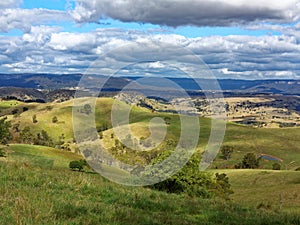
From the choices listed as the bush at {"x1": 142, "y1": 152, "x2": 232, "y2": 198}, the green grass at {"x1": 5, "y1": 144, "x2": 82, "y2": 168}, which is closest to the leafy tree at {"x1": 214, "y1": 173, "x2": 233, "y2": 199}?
the bush at {"x1": 142, "y1": 152, "x2": 232, "y2": 198}

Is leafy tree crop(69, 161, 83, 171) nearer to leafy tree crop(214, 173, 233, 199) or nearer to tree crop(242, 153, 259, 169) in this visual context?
leafy tree crop(214, 173, 233, 199)

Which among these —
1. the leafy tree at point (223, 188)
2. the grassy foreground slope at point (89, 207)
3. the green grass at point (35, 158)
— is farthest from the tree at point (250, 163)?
the grassy foreground slope at point (89, 207)

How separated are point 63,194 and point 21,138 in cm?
17792

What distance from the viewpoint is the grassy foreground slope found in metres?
10.2

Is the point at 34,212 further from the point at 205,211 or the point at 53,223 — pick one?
the point at 205,211

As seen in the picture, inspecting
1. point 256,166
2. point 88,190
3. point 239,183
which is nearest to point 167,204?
point 88,190

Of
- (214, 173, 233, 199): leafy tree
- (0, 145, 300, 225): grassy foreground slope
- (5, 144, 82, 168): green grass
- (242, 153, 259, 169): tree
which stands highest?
(0, 145, 300, 225): grassy foreground slope

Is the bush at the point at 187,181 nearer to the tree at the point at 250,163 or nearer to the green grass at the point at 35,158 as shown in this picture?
the green grass at the point at 35,158

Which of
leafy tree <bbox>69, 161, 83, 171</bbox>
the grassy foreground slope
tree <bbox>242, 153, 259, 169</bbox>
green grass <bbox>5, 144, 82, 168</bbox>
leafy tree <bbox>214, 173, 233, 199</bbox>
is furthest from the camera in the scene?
tree <bbox>242, 153, 259, 169</bbox>

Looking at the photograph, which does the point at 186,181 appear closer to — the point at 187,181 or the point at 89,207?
the point at 187,181

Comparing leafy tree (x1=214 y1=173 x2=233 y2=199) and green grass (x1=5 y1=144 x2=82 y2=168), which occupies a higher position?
green grass (x1=5 y1=144 x2=82 y2=168)

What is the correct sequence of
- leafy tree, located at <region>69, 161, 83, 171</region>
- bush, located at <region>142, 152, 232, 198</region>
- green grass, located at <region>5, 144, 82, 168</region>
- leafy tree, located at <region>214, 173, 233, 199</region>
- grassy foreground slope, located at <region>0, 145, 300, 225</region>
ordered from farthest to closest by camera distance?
leafy tree, located at <region>214, 173, 233, 199</region> < leafy tree, located at <region>69, 161, 83, 171</region> < bush, located at <region>142, 152, 232, 198</region> < green grass, located at <region>5, 144, 82, 168</region> < grassy foreground slope, located at <region>0, 145, 300, 225</region>

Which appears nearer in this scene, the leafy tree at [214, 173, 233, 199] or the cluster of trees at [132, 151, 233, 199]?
the cluster of trees at [132, 151, 233, 199]

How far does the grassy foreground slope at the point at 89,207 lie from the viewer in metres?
10.2
